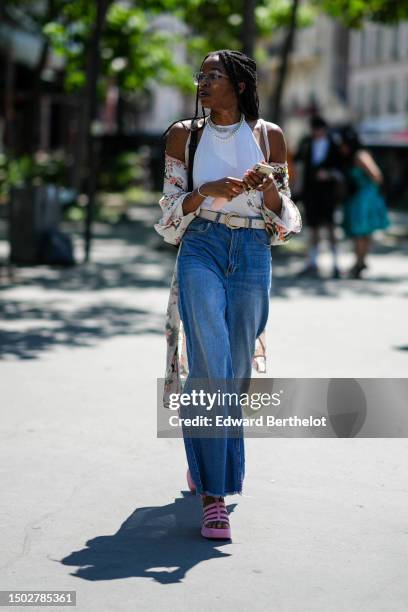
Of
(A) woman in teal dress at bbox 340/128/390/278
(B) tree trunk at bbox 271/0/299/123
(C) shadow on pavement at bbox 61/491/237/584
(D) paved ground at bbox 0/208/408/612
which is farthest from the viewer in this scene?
(B) tree trunk at bbox 271/0/299/123

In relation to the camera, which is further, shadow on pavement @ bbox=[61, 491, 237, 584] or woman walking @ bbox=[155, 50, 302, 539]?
woman walking @ bbox=[155, 50, 302, 539]

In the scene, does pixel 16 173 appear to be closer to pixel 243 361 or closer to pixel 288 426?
pixel 288 426

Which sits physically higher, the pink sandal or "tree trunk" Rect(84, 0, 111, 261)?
"tree trunk" Rect(84, 0, 111, 261)

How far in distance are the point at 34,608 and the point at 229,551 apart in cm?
93

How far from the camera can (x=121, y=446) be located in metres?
6.52

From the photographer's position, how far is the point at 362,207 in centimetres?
1603

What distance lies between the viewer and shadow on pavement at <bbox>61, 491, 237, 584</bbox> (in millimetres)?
4473

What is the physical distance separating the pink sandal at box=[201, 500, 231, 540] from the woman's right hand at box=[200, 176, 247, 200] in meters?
1.16

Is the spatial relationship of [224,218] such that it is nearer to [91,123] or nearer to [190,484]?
[190,484]

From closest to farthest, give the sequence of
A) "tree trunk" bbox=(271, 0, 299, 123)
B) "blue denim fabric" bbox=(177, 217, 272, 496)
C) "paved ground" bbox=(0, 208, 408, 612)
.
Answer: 1. "paved ground" bbox=(0, 208, 408, 612)
2. "blue denim fabric" bbox=(177, 217, 272, 496)
3. "tree trunk" bbox=(271, 0, 299, 123)

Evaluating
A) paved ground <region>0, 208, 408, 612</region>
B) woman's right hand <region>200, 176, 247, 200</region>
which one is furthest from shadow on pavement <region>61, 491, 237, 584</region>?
woman's right hand <region>200, 176, 247, 200</region>

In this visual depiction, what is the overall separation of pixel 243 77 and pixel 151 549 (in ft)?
6.06

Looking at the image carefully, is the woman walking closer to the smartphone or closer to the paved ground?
the smartphone

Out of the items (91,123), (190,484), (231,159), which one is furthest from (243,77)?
(91,123)
